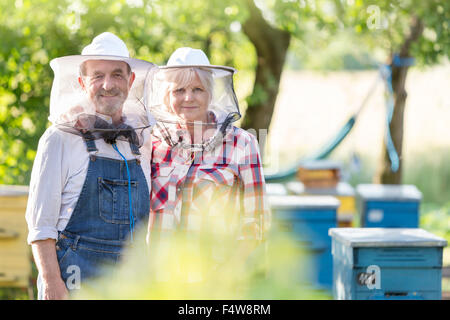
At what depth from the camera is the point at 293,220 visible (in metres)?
3.85

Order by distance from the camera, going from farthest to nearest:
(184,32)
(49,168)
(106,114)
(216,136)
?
(184,32)
(216,136)
(106,114)
(49,168)

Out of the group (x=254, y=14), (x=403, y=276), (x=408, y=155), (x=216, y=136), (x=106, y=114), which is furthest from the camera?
(x=408, y=155)

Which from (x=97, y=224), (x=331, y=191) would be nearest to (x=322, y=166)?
(x=331, y=191)

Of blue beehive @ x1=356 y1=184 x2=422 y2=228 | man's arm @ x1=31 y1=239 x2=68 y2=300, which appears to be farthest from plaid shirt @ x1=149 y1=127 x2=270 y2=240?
blue beehive @ x1=356 y1=184 x2=422 y2=228

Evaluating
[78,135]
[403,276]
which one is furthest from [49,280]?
[403,276]

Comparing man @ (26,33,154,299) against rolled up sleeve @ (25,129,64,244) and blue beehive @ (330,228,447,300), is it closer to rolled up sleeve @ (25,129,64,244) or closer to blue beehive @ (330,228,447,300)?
rolled up sleeve @ (25,129,64,244)

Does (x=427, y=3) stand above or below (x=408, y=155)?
above

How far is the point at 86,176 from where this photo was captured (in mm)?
1873

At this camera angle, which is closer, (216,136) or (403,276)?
(216,136)

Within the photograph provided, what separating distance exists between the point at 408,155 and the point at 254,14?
6.12 meters

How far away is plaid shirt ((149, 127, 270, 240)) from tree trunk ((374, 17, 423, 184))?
13.6 ft

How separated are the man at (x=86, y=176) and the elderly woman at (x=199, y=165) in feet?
0.35

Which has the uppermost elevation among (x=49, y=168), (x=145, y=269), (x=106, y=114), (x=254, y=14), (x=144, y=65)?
(x=254, y=14)
